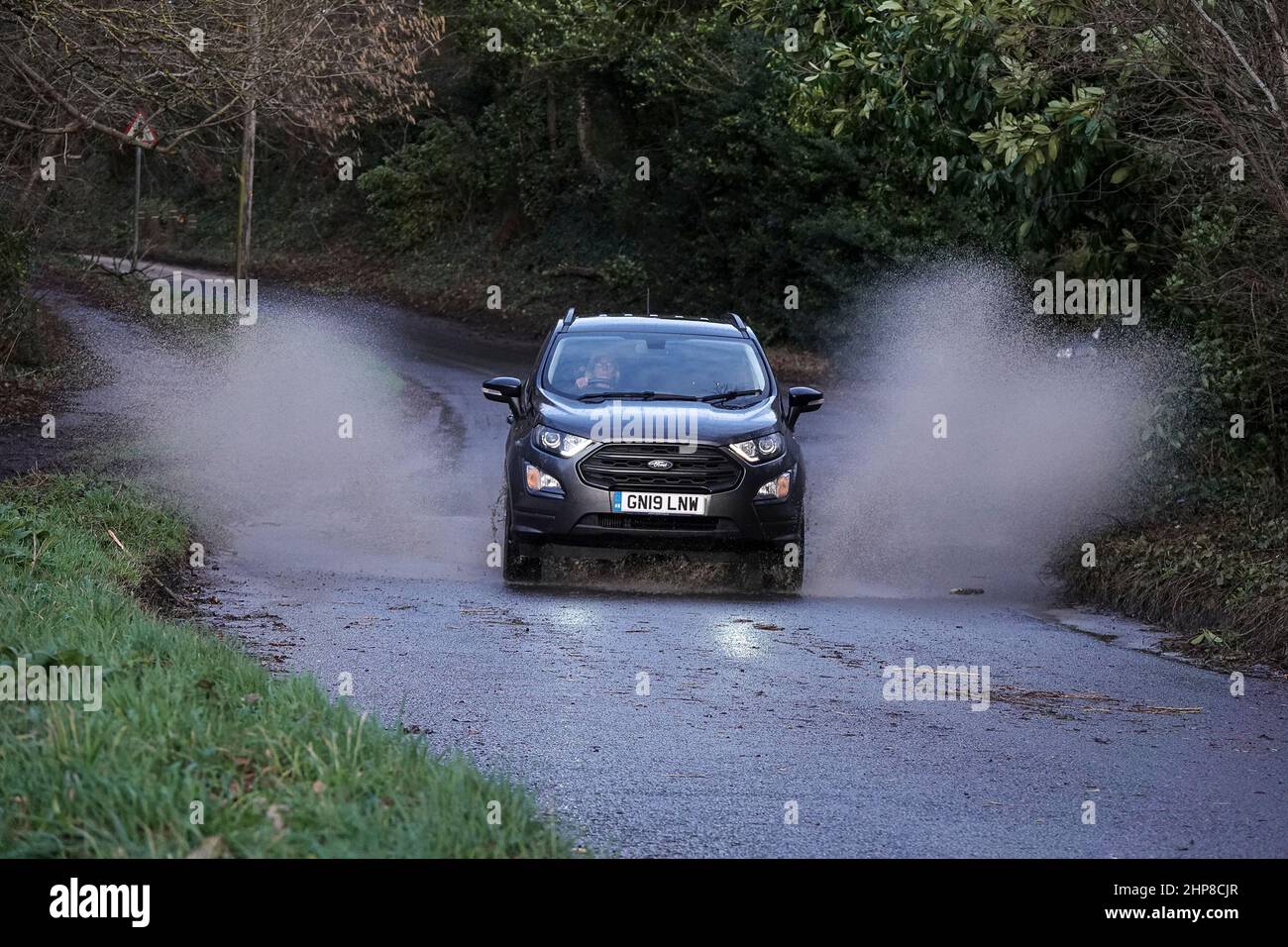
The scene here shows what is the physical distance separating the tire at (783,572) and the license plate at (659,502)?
757 mm

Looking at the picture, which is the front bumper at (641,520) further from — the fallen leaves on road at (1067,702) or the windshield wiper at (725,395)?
the fallen leaves on road at (1067,702)

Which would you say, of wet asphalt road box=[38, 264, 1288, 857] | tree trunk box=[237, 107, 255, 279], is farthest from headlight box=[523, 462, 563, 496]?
tree trunk box=[237, 107, 255, 279]

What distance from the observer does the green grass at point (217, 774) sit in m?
4.80

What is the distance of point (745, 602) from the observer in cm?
1218

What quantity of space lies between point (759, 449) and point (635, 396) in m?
1.15

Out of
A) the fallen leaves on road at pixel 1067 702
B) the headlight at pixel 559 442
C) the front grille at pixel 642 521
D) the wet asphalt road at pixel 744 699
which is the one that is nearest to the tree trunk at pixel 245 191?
the wet asphalt road at pixel 744 699

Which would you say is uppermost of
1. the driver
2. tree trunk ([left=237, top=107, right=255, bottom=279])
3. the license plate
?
tree trunk ([left=237, top=107, right=255, bottom=279])

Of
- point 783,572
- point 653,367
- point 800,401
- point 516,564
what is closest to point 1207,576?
point 783,572

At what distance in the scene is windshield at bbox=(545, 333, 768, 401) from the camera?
13383mm

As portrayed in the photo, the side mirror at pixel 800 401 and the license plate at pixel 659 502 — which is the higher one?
the side mirror at pixel 800 401

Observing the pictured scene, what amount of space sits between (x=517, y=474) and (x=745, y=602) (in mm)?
1906

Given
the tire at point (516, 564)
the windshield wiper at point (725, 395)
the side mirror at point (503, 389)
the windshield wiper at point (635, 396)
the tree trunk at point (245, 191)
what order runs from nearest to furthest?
the tire at point (516, 564), the windshield wiper at point (635, 396), the windshield wiper at point (725, 395), the side mirror at point (503, 389), the tree trunk at point (245, 191)

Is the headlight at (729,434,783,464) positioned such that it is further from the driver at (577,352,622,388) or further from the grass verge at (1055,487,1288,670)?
the grass verge at (1055,487,1288,670)

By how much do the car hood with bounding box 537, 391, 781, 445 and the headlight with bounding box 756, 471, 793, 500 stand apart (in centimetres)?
37
